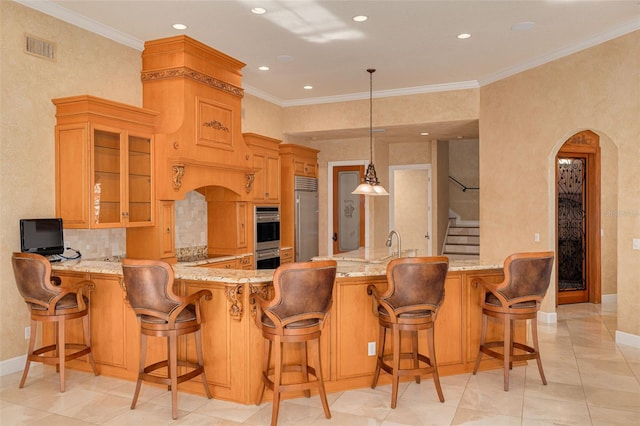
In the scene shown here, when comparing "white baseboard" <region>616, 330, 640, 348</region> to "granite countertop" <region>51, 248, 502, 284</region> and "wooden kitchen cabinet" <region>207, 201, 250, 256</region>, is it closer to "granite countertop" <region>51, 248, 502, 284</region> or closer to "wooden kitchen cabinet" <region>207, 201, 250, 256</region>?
"granite countertop" <region>51, 248, 502, 284</region>

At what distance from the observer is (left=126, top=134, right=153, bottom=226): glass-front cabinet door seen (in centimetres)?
477

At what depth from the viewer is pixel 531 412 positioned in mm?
3352

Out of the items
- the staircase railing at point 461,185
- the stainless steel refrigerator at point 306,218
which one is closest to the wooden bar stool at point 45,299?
the stainless steel refrigerator at point 306,218

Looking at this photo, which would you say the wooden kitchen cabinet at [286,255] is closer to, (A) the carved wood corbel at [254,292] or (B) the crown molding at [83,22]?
(B) the crown molding at [83,22]

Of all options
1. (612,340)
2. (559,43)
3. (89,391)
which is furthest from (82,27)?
(612,340)

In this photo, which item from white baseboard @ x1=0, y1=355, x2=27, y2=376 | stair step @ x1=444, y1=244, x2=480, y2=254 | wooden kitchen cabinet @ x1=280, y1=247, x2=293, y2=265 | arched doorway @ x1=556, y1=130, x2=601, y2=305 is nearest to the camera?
white baseboard @ x1=0, y1=355, x2=27, y2=376

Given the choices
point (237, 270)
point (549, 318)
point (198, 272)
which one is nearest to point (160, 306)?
point (198, 272)

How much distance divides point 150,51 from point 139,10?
32.8 inches

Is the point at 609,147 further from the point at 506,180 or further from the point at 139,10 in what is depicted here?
the point at 139,10

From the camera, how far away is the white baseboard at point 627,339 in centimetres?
495

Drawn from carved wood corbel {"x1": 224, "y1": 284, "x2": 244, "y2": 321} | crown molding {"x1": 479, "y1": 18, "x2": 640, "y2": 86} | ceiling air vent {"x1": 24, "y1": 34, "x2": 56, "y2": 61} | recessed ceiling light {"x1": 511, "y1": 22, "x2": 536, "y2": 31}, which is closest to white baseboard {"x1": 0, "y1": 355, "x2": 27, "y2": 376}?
carved wood corbel {"x1": 224, "y1": 284, "x2": 244, "y2": 321}

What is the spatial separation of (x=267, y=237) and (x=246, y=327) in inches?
136

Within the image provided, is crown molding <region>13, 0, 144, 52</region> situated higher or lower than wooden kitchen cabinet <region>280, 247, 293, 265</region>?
higher

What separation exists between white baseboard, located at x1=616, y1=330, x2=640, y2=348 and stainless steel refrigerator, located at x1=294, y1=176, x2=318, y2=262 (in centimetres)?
457
